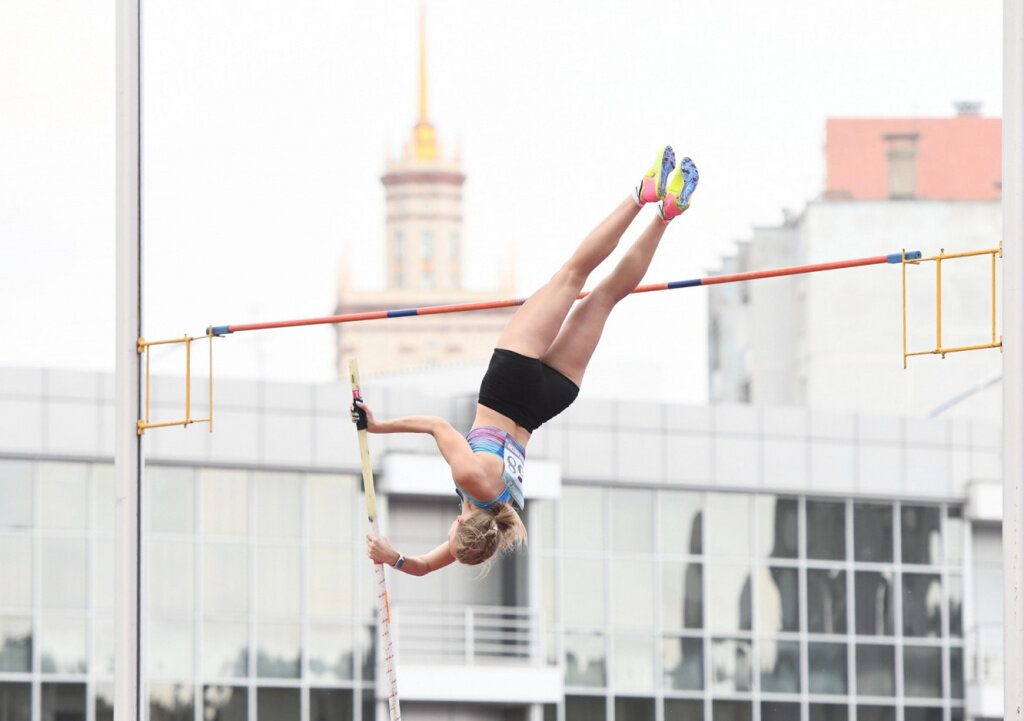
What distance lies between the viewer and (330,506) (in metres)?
25.5

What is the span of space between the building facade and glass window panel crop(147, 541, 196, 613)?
29mm

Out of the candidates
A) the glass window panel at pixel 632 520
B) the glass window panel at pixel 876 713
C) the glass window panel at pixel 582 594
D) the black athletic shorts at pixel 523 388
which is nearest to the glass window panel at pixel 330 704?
the glass window panel at pixel 582 594

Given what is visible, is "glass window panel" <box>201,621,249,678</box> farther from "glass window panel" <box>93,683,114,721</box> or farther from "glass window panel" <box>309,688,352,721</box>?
"glass window panel" <box>93,683,114,721</box>

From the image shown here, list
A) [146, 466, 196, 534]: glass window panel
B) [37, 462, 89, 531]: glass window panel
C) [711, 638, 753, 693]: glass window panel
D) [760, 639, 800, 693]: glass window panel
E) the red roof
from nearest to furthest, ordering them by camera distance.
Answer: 1. [37, 462, 89, 531]: glass window panel
2. [146, 466, 196, 534]: glass window panel
3. [711, 638, 753, 693]: glass window panel
4. [760, 639, 800, 693]: glass window panel
5. the red roof

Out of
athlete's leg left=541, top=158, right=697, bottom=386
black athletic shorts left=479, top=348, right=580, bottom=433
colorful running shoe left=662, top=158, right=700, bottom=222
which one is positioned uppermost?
colorful running shoe left=662, top=158, right=700, bottom=222

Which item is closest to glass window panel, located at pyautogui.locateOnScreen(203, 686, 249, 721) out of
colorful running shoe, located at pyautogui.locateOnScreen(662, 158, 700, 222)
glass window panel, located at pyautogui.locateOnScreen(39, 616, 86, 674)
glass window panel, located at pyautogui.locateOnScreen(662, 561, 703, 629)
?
glass window panel, located at pyautogui.locateOnScreen(39, 616, 86, 674)

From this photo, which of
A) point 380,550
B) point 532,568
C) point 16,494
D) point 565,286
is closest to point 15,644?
point 16,494

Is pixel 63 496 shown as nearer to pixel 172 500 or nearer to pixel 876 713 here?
pixel 172 500

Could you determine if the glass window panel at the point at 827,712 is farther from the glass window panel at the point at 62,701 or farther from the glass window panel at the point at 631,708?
the glass window panel at the point at 62,701

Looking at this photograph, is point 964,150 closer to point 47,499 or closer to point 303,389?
point 303,389

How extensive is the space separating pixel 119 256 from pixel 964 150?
4602cm

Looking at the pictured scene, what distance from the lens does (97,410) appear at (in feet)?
80.8

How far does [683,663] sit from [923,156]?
95.7ft

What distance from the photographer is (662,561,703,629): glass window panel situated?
26.6m
